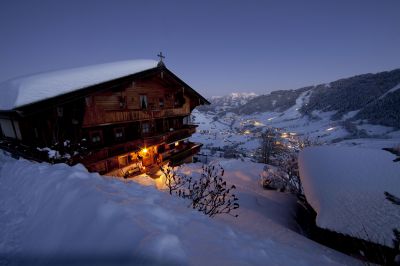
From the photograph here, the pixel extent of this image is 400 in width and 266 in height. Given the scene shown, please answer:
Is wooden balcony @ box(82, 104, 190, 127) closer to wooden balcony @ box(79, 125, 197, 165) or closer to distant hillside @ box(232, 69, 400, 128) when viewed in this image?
wooden balcony @ box(79, 125, 197, 165)

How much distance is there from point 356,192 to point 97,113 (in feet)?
46.4

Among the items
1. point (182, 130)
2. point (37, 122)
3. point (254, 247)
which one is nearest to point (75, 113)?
point (37, 122)

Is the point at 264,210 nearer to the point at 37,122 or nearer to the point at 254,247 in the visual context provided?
the point at 254,247

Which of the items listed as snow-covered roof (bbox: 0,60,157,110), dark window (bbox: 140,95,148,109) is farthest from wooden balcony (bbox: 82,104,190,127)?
snow-covered roof (bbox: 0,60,157,110)

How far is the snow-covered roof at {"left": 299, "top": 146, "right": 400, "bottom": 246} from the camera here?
6.48 meters

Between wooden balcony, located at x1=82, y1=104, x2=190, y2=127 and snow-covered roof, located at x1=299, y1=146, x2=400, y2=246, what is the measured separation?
40.1 feet

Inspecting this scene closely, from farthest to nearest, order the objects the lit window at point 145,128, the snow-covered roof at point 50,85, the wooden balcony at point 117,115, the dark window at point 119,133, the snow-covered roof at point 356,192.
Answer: the lit window at point 145,128 → the dark window at point 119,133 → the wooden balcony at point 117,115 → the snow-covered roof at point 50,85 → the snow-covered roof at point 356,192

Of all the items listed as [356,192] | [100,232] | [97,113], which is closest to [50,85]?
[97,113]

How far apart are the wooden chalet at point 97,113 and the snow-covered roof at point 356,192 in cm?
1219

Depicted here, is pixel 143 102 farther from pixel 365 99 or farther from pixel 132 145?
pixel 365 99

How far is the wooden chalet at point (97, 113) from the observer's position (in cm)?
1202

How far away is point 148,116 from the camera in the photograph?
695 inches

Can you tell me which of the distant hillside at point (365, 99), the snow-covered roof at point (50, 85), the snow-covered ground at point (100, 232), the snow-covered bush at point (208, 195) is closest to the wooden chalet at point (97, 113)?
the snow-covered roof at point (50, 85)

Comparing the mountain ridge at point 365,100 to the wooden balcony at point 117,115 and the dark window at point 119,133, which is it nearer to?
the wooden balcony at point 117,115
